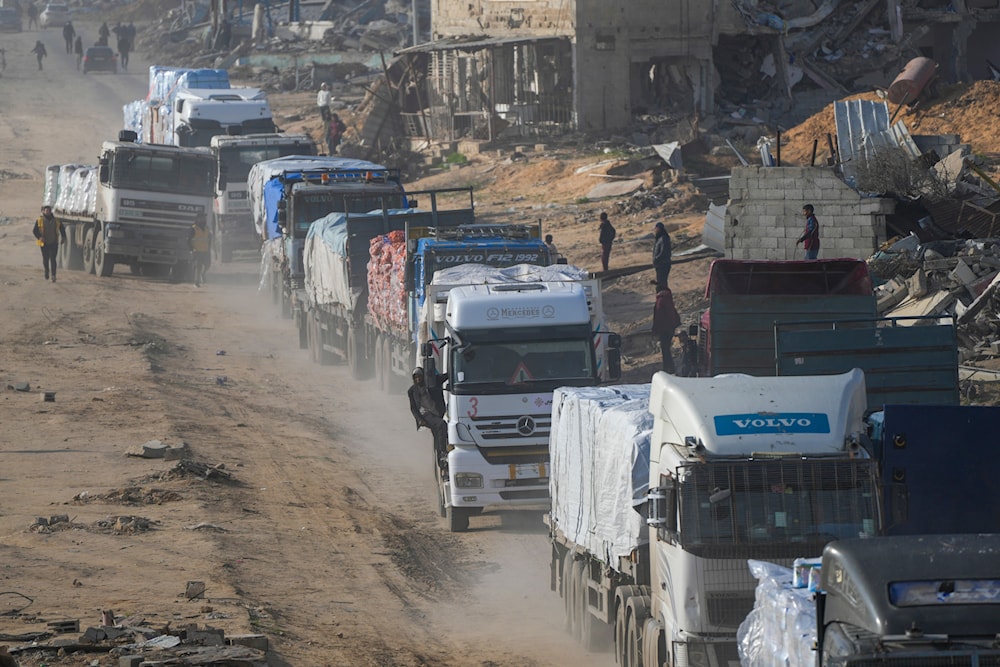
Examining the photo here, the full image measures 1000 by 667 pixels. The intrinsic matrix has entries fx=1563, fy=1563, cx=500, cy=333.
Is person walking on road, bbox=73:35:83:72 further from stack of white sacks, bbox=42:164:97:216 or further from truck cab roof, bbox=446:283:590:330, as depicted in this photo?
truck cab roof, bbox=446:283:590:330

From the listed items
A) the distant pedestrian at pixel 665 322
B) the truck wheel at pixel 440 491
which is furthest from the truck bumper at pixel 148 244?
the truck wheel at pixel 440 491

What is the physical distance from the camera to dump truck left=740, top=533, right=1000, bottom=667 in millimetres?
7348

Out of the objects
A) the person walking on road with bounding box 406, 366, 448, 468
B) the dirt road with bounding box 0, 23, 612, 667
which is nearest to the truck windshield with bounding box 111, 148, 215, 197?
the dirt road with bounding box 0, 23, 612, 667

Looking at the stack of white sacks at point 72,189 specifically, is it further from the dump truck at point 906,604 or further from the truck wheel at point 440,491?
the dump truck at point 906,604

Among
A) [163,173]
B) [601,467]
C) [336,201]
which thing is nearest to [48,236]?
[163,173]

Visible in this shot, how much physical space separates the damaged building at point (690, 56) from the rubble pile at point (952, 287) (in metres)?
21.1

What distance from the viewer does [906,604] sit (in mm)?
7535

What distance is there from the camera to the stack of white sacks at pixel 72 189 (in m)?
40.0

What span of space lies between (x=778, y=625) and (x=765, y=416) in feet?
8.42

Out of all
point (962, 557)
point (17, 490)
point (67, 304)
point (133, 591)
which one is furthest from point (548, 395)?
point (67, 304)

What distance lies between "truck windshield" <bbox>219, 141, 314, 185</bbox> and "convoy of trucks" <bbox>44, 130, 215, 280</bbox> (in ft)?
8.12

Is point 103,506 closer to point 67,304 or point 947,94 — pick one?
point 67,304

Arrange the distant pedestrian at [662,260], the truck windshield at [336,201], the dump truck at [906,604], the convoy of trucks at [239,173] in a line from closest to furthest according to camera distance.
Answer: the dump truck at [906,604] < the distant pedestrian at [662,260] < the truck windshield at [336,201] < the convoy of trucks at [239,173]

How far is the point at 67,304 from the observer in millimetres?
36219
